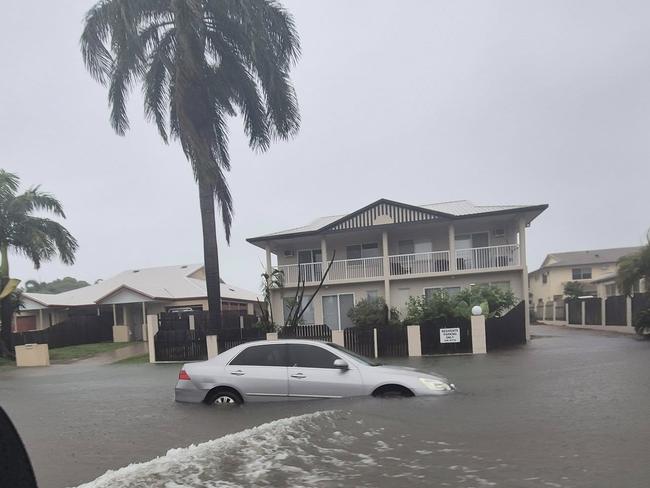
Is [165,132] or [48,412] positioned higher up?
[165,132]

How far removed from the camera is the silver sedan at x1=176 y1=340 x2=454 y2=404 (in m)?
8.25

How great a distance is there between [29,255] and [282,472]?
24921 mm

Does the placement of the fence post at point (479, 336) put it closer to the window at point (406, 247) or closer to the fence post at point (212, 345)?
the fence post at point (212, 345)

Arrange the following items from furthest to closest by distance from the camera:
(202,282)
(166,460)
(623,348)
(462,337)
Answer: (202,282) → (462,337) → (623,348) → (166,460)

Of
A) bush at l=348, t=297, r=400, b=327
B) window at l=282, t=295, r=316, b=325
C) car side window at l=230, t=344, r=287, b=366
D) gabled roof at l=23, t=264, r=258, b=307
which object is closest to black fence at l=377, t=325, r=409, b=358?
bush at l=348, t=297, r=400, b=327

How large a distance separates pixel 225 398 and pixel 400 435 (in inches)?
140

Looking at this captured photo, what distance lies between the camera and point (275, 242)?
27.8 m

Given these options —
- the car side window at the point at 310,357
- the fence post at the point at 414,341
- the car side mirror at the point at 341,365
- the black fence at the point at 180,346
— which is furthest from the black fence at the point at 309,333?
the car side mirror at the point at 341,365

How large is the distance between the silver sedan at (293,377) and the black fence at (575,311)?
2700 cm

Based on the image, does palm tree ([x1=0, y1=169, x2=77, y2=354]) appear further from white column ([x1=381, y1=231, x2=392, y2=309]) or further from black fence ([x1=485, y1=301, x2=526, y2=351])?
black fence ([x1=485, y1=301, x2=526, y2=351])

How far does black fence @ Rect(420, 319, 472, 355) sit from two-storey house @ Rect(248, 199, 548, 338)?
679 centimetres

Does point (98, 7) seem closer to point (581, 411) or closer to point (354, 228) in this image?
point (354, 228)

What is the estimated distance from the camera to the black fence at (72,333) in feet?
92.3

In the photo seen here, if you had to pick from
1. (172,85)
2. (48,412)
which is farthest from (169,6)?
(48,412)
